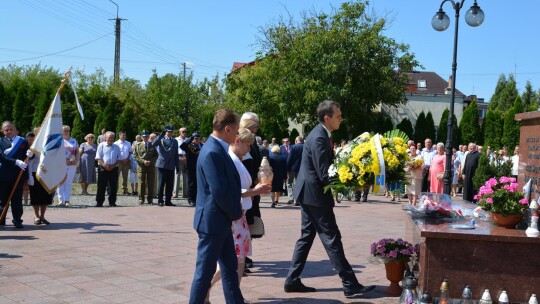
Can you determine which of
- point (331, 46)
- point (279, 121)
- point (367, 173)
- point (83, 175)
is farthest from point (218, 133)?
point (279, 121)

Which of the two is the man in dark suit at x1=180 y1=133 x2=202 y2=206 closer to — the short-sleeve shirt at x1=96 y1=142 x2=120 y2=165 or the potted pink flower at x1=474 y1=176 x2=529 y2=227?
the short-sleeve shirt at x1=96 y1=142 x2=120 y2=165

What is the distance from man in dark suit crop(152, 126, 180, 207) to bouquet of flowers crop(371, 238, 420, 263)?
31.3 feet

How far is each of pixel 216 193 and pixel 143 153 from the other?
38.7 ft

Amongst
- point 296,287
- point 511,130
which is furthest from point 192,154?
point 511,130

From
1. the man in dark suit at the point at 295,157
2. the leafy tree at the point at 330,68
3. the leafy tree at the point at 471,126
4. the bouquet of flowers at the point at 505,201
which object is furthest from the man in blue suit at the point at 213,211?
the leafy tree at the point at 471,126

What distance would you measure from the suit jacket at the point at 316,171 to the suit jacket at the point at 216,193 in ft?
4.88

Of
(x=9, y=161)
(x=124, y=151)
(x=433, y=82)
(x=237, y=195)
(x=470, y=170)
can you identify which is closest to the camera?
(x=237, y=195)

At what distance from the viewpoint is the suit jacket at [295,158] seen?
1609cm

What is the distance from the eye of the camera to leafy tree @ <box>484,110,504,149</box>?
35.3 metres

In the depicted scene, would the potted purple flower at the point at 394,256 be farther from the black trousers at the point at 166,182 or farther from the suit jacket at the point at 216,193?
the black trousers at the point at 166,182

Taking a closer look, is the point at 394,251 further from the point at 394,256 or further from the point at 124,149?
the point at 124,149

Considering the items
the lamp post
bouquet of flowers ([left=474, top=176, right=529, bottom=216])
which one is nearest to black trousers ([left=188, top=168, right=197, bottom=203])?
the lamp post

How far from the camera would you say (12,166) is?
1046 centimetres

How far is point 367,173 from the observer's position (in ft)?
18.5
